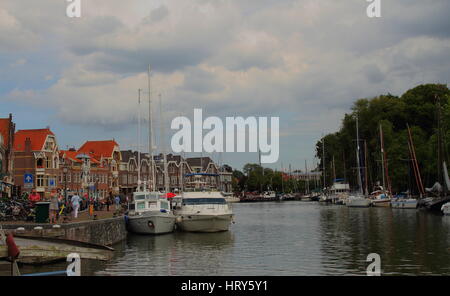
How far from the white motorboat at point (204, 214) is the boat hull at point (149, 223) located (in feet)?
6.23

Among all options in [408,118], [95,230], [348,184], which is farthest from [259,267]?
[348,184]

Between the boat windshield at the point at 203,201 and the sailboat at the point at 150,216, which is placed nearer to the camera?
the sailboat at the point at 150,216

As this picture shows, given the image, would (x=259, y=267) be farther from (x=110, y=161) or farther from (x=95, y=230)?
(x=110, y=161)

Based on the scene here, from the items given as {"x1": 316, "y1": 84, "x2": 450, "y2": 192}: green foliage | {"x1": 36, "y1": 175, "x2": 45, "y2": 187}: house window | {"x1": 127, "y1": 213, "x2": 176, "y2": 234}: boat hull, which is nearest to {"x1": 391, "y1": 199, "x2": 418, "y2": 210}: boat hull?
{"x1": 316, "y1": 84, "x2": 450, "y2": 192}: green foliage

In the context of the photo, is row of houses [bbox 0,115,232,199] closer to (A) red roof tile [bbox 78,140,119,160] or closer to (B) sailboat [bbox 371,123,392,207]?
(A) red roof tile [bbox 78,140,119,160]

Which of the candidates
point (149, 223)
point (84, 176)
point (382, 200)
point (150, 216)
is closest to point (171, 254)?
point (149, 223)

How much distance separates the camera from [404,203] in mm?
Answer: 76625

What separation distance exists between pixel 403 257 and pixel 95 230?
16.9 meters

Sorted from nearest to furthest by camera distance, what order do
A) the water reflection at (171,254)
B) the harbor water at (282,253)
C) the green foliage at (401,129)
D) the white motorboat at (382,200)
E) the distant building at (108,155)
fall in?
the harbor water at (282,253) < the water reflection at (171,254) < the green foliage at (401,129) < the white motorboat at (382,200) < the distant building at (108,155)

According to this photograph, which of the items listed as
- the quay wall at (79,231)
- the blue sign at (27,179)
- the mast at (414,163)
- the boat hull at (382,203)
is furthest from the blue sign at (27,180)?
the boat hull at (382,203)

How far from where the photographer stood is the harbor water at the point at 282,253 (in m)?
24.0

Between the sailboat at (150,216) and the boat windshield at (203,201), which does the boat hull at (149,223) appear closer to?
the sailboat at (150,216)

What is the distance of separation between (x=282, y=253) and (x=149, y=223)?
1387cm

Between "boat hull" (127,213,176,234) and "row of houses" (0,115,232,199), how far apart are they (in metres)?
8.48
